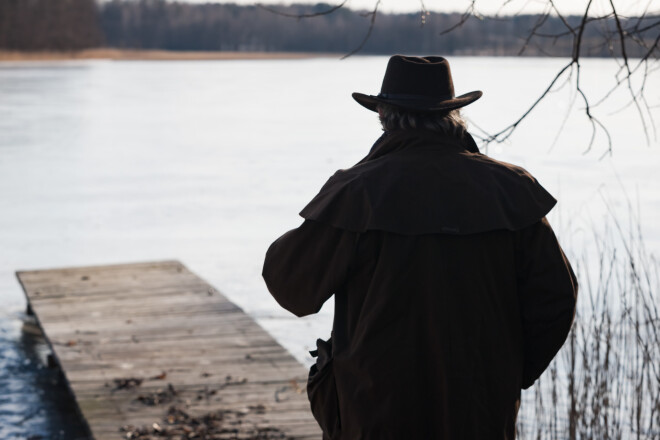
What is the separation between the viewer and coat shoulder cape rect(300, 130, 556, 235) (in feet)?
6.82

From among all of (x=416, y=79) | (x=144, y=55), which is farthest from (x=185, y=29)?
(x=416, y=79)

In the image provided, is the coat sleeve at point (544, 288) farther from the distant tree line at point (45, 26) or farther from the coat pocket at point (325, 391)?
the distant tree line at point (45, 26)

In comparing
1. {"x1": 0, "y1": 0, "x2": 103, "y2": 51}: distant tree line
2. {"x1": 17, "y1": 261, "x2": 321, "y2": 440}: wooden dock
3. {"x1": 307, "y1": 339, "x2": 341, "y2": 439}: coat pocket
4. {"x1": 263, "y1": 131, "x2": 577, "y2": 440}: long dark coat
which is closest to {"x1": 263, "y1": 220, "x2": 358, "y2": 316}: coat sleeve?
{"x1": 263, "y1": 131, "x2": 577, "y2": 440}: long dark coat

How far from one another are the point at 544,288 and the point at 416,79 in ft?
1.89

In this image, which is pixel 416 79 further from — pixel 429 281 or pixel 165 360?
pixel 165 360

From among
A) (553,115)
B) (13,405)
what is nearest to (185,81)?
(553,115)

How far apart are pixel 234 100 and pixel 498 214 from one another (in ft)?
96.3

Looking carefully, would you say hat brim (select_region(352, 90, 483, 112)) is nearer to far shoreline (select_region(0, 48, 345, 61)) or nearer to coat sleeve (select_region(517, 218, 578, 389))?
coat sleeve (select_region(517, 218, 578, 389))

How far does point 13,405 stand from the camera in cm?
558

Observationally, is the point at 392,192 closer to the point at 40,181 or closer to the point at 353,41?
the point at 40,181

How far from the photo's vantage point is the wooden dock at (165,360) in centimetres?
416

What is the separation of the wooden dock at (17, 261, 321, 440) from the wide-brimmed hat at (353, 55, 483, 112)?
2.19 metres

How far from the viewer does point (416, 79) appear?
2184 mm

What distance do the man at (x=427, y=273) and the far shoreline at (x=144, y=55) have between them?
62.3 meters
